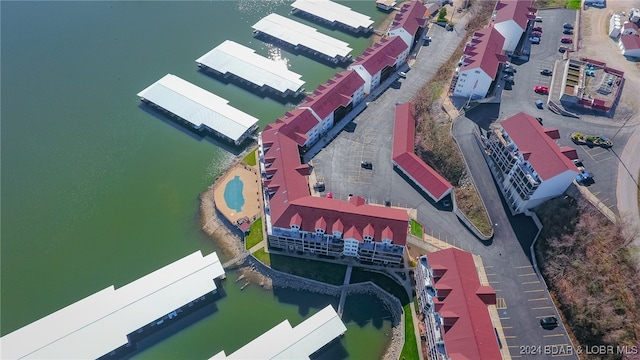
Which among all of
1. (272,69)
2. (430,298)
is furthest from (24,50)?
(430,298)

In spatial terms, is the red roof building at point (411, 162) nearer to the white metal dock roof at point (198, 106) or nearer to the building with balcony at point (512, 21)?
the building with balcony at point (512, 21)

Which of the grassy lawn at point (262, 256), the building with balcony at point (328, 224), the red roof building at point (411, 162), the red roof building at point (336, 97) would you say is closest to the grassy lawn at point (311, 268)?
the grassy lawn at point (262, 256)

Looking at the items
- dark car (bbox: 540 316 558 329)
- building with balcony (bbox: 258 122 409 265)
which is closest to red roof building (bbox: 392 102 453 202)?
building with balcony (bbox: 258 122 409 265)

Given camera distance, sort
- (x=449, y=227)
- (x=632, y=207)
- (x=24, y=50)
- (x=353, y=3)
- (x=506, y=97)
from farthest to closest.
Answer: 1. (x=353, y=3)
2. (x=24, y=50)
3. (x=506, y=97)
4. (x=449, y=227)
5. (x=632, y=207)

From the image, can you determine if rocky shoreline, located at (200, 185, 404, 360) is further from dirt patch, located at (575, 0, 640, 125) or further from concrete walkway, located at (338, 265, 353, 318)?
dirt patch, located at (575, 0, 640, 125)

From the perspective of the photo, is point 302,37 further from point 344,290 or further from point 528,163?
point 344,290

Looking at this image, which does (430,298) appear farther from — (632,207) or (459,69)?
(459,69)
